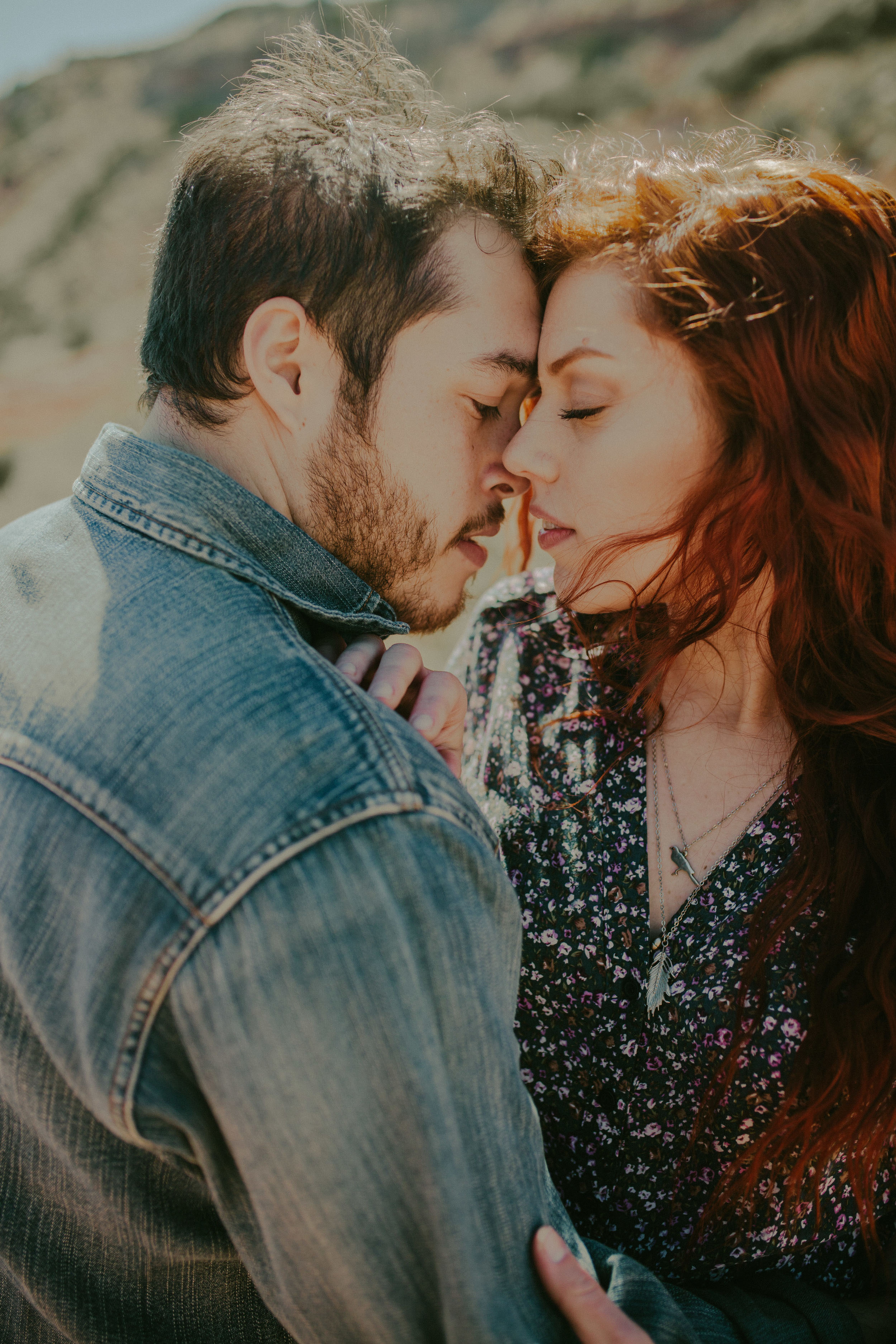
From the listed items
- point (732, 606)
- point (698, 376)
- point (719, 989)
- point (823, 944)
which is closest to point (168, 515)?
point (698, 376)

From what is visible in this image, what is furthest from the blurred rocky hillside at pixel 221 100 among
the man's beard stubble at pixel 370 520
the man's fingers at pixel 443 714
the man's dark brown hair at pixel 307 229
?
the man's fingers at pixel 443 714

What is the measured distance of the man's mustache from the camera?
202 cm

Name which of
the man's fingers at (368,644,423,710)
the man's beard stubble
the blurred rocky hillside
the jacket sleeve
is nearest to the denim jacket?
the jacket sleeve

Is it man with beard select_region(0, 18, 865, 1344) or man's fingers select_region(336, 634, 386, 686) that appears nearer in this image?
man with beard select_region(0, 18, 865, 1344)

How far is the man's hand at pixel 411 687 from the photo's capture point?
1.51 m

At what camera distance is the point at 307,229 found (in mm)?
1682

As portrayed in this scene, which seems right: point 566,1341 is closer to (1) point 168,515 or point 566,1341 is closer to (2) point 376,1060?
(2) point 376,1060

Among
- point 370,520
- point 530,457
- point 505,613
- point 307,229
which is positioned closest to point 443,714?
point 370,520

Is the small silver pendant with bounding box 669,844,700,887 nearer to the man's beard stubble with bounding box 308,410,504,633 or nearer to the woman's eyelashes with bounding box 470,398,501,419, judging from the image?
the man's beard stubble with bounding box 308,410,504,633

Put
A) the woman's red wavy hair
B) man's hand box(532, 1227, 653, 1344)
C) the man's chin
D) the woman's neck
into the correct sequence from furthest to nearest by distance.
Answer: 1. the man's chin
2. the woman's neck
3. the woman's red wavy hair
4. man's hand box(532, 1227, 653, 1344)

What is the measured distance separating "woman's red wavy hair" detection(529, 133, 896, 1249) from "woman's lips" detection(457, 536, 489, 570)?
357 mm

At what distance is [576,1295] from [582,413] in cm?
157

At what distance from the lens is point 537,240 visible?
193 centimetres

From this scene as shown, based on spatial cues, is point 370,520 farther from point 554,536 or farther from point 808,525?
point 808,525
